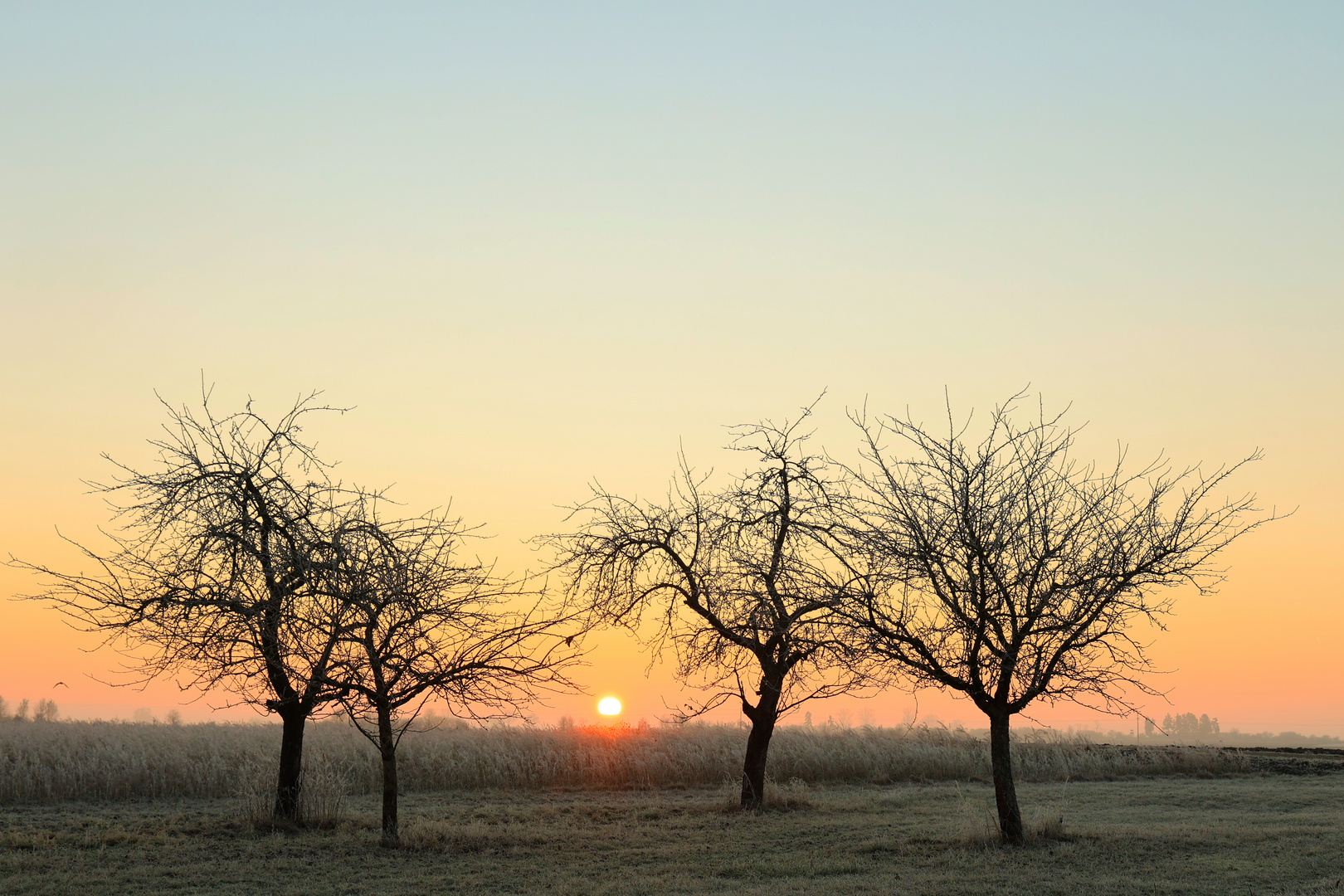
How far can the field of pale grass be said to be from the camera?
19828 millimetres

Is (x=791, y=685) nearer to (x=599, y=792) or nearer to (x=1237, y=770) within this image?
(x=599, y=792)

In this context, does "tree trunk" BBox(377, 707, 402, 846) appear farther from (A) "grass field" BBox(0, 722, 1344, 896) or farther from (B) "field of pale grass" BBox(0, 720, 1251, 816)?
(B) "field of pale grass" BBox(0, 720, 1251, 816)

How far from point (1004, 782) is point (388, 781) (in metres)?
8.89

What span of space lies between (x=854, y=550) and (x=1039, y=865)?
17.2 feet

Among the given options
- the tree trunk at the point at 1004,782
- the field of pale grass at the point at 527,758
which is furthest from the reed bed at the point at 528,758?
the tree trunk at the point at 1004,782

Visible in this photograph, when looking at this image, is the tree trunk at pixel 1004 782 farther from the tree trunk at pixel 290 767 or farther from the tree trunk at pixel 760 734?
the tree trunk at pixel 290 767

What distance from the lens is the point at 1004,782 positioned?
1342cm

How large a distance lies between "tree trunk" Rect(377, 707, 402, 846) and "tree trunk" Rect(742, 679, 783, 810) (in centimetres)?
697

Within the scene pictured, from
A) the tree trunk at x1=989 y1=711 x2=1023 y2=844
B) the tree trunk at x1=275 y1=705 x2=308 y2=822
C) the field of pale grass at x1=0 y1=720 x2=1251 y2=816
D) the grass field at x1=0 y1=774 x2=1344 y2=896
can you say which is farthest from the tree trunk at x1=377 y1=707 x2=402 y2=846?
the tree trunk at x1=989 y1=711 x2=1023 y2=844

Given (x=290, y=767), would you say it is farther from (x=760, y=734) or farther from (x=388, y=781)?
(x=760, y=734)

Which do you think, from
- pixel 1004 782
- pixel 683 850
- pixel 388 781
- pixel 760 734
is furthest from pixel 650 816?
pixel 1004 782

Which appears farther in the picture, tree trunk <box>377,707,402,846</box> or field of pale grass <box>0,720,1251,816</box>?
field of pale grass <box>0,720,1251,816</box>

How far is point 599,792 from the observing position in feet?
73.6

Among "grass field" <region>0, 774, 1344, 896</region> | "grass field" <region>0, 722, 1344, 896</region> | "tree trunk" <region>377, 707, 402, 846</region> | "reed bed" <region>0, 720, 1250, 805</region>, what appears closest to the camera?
"grass field" <region>0, 774, 1344, 896</region>
